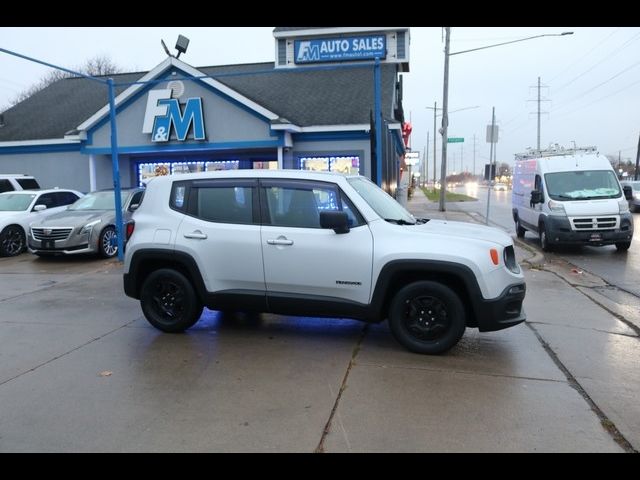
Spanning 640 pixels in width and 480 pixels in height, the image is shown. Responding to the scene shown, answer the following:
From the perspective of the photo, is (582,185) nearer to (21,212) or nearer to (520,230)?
(520,230)

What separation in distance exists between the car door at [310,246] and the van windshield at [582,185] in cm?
904

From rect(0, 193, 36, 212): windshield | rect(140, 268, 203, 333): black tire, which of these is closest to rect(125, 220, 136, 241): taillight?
rect(140, 268, 203, 333): black tire

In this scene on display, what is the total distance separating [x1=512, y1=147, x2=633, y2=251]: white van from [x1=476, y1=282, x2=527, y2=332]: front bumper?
8.00 metres

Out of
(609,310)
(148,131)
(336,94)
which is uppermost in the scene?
(336,94)

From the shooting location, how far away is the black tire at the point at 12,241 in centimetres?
1220

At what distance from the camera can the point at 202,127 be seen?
16250 millimetres

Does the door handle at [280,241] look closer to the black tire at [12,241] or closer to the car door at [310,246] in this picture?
the car door at [310,246]

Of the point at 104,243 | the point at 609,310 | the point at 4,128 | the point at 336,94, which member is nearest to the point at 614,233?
the point at 609,310

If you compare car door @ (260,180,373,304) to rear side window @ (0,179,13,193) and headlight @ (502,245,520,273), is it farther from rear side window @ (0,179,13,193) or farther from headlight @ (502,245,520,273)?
rear side window @ (0,179,13,193)

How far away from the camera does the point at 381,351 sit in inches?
206

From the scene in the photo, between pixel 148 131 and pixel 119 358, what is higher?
pixel 148 131

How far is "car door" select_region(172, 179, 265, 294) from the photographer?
214 inches

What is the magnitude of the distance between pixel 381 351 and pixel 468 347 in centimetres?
93
